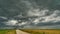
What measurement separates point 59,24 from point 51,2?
0.89ft

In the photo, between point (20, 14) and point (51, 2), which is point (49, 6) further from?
point (20, 14)

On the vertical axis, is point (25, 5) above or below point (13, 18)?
above

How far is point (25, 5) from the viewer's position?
2.10 m

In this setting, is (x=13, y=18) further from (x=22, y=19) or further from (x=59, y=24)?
(x=59, y=24)

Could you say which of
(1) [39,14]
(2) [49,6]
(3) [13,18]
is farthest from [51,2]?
(3) [13,18]

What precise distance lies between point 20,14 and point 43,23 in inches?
11.3

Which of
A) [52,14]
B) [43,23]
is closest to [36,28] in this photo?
[43,23]

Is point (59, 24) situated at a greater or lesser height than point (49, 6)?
lesser

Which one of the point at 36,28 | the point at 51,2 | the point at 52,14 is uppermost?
the point at 51,2

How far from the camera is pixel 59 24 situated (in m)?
2.08

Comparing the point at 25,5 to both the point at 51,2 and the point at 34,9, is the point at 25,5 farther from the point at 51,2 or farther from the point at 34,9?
the point at 51,2

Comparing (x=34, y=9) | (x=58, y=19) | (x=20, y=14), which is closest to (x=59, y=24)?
(x=58, y=19)

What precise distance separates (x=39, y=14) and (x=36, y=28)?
0.55 feet

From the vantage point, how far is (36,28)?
2.08 meters
